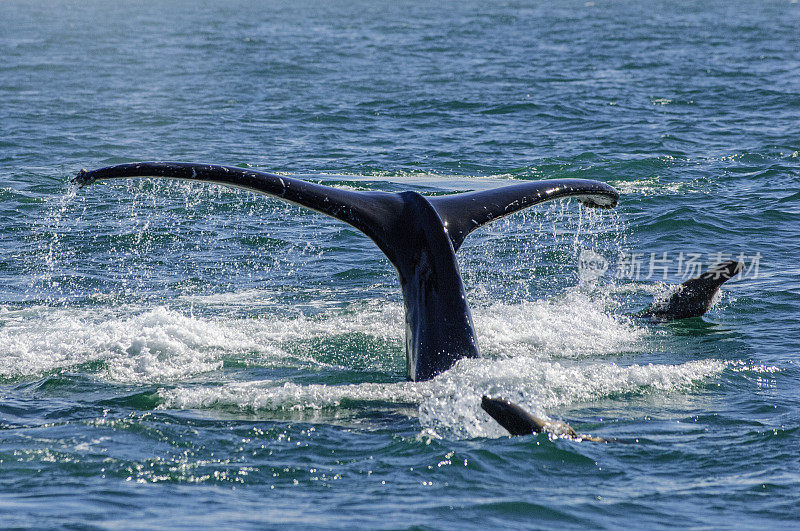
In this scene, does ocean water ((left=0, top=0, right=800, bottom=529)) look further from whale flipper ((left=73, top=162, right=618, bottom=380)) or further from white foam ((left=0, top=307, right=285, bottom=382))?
whale flipper ((left=73, top=162, right=618, bottom=380))

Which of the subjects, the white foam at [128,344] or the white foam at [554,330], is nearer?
the white foam at [128,344]

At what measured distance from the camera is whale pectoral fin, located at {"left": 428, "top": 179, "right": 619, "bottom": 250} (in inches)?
334

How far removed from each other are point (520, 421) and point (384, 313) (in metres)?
4.48

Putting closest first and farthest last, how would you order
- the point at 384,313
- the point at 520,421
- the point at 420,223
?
the point at 520,421
the point at 420,223
the point at 384,313

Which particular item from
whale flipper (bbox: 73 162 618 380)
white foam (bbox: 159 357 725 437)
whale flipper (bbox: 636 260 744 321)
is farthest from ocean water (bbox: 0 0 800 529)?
whale flipper (bbox: 73 162 618 380)

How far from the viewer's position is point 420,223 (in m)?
8.30

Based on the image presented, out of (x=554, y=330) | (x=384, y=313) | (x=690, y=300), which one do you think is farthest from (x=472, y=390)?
(x=690, y=300)

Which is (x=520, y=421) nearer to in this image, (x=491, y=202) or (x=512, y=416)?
(x=512, y=416)

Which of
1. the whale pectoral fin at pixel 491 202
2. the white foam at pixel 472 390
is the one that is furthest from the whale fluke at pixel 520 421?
the whale pectoral fin at pixel 491 202

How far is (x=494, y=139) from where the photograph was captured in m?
21.9

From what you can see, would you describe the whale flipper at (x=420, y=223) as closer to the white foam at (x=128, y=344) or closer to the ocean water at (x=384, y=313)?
the ocean water at (x=384, y=313)

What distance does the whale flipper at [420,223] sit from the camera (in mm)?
7812

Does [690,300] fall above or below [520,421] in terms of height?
above

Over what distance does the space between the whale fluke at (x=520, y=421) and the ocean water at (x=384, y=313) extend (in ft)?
0.40
